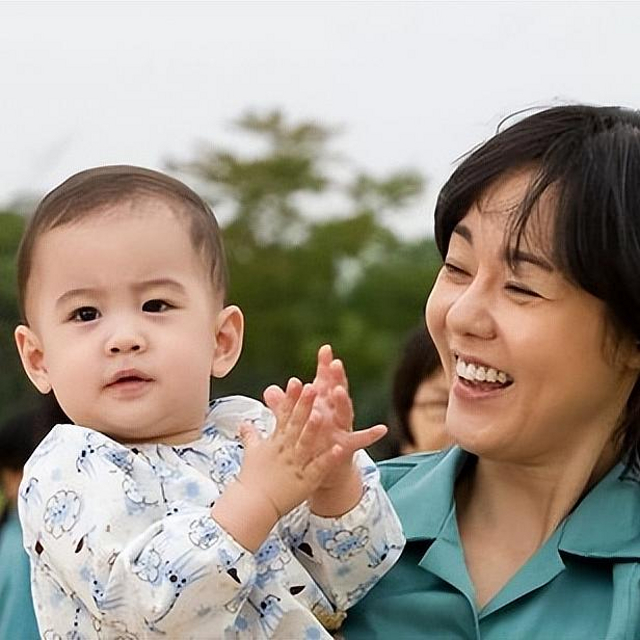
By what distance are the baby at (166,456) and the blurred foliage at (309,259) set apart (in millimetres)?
11445

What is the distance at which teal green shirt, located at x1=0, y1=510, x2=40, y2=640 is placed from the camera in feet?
9.46

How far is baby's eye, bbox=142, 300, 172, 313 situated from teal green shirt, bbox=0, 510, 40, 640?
29.6 inches

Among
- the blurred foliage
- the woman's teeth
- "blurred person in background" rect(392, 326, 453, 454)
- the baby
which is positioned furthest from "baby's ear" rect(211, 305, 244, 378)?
the blurred foliage

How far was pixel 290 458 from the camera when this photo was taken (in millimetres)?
2215

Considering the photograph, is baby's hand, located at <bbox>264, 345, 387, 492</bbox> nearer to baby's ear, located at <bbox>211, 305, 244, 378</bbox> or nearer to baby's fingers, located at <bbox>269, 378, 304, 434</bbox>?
baby's fingers, located at <bbox>269, 378, 304, 434</bbox>

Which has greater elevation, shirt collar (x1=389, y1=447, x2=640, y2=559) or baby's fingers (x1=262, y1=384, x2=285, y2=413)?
baby's fingers (x1=262, y1=384, x2=285, y2=413)

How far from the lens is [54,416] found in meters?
2.55

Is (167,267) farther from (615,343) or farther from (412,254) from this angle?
(412,254)

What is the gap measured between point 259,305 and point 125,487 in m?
12.8

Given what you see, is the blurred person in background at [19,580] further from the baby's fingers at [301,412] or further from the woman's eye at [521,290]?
the woman's eye at [521,290]

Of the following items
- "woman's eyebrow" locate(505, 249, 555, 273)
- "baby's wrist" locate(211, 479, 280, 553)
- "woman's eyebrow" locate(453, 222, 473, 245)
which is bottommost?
"baby's wrist" locate(211, 479, 280, 553)

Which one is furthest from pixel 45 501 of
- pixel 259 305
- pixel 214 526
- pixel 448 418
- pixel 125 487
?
pixel 259 305

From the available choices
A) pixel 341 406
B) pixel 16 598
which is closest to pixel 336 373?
pixel 341 406

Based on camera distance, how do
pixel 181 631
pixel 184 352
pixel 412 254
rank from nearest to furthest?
pixel 181 631 < pixel 184 352 < pixel 412 254
